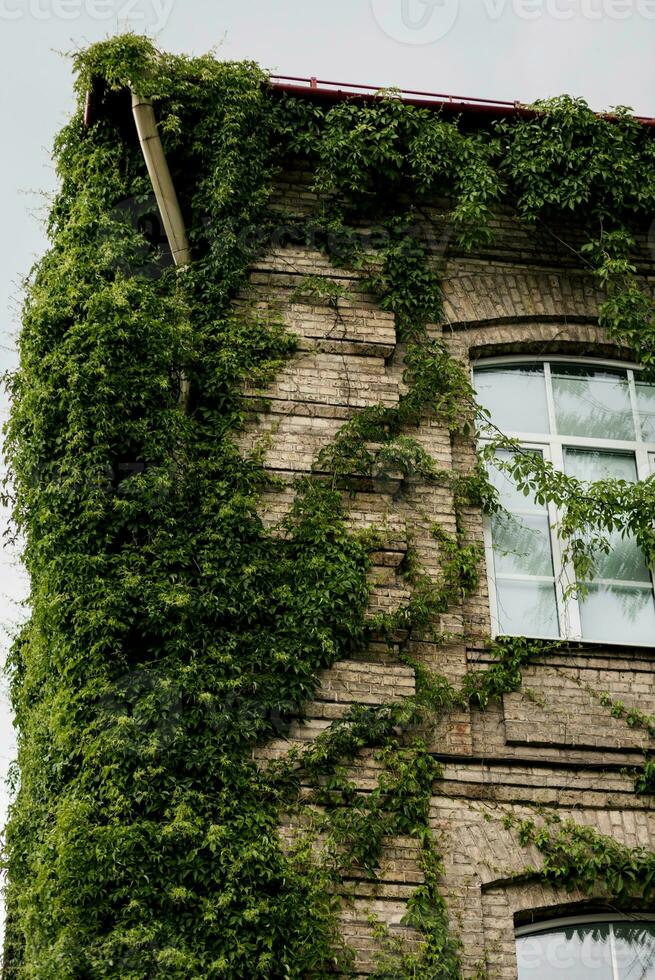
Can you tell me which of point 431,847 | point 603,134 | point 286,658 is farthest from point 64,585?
point 603,134

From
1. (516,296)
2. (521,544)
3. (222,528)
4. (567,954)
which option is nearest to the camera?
(567,954)

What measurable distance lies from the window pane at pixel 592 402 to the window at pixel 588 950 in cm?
347

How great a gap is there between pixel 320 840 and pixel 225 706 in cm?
93

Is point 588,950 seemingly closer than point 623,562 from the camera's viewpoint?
Yes

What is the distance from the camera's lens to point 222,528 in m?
8.54

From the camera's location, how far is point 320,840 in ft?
25.8

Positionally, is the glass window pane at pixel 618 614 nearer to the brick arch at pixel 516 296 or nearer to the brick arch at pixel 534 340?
the brick arch at pixel 534 340

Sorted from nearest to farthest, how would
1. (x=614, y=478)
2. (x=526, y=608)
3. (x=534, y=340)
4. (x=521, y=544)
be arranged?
1. (x=526, y=608)
2. (x=521, y=544)
3. (x=614, y=478)
4. (x=534, y=340)

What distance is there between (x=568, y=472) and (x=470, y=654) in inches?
70.0

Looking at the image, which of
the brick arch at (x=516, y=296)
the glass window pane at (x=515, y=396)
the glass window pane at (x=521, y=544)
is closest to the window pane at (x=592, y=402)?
the glass window pane at (x=515, y=396)

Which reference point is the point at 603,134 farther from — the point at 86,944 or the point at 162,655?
the point at 86,944

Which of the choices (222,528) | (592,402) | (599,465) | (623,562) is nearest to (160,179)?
(222,528)

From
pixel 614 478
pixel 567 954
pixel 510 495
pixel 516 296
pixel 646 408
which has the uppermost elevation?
pixel 516 296

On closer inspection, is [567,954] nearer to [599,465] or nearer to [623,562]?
[623,562]
